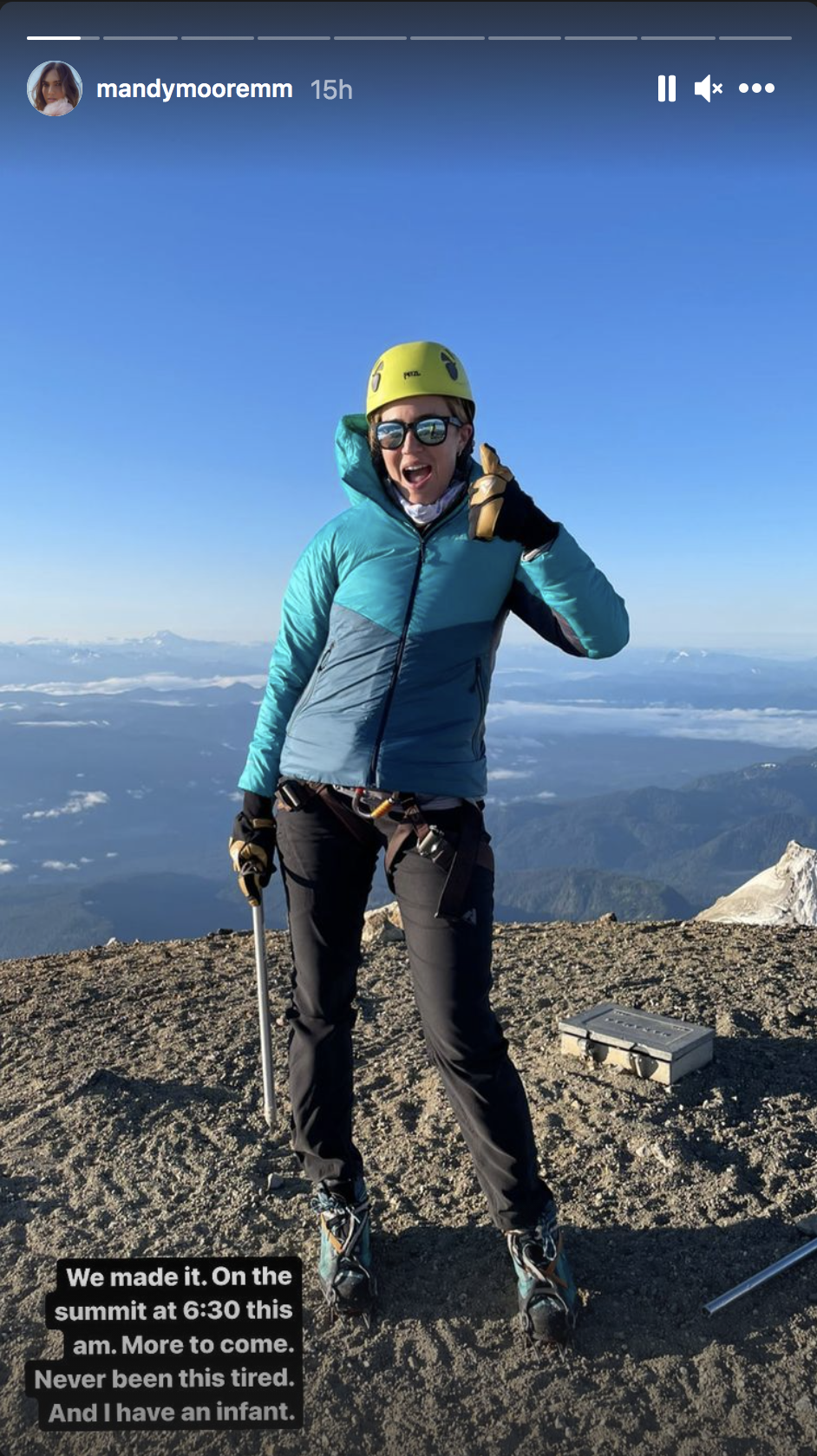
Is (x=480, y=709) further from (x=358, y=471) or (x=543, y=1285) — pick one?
(x=543, y=1285)

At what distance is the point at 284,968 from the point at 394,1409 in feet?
16.1

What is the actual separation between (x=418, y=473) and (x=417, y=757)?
106 centimetres

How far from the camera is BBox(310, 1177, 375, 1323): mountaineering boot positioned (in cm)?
371

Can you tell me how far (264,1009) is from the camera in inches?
180

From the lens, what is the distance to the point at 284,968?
317 inches

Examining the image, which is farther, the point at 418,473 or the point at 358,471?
the point at 358,471

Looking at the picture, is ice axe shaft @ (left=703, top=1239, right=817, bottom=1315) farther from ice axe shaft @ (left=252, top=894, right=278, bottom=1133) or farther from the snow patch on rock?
the snow patch on rock

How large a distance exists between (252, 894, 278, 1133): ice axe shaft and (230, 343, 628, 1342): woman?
523mm

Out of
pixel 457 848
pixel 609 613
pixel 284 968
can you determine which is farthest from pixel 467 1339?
pixel 284 968

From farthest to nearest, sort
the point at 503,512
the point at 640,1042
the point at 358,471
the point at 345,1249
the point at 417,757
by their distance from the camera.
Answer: the point at 640,1042
the point at 345,1249
the point at 358,471
the point at 417,757
the point at 503,512

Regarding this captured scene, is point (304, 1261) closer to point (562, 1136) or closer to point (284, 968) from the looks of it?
point (562, 1136)

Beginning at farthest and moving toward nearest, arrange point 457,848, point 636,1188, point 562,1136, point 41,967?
point 41,967 → point 562,1136 → point 636,1188 → point 457,848

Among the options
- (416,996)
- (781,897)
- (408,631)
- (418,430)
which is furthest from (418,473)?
(781,897)

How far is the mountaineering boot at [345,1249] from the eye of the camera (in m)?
3.71
